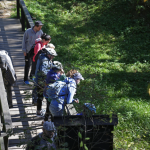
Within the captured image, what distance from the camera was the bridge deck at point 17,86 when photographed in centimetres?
507

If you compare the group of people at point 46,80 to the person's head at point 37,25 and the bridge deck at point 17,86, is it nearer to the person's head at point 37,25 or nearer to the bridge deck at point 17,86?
the person's head at point 37,25

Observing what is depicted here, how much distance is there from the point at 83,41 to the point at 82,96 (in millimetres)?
8391

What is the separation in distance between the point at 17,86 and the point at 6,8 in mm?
7640

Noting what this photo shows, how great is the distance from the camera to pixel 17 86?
21.8 ft

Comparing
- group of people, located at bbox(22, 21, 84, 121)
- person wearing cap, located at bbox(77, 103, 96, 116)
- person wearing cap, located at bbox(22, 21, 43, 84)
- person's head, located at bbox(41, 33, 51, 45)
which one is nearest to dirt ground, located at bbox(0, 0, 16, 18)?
person wearing cap, located at bbox(22, 21, 43, 84)

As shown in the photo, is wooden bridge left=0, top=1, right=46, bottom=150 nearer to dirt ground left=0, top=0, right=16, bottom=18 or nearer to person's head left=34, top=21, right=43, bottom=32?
dirt ground left=0, top=0, right=16, bottom=18

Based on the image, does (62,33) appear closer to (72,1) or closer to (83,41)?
(83,41)

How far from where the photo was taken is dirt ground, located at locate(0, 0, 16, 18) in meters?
12.2

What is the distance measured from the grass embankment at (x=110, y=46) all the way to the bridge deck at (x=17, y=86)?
149 cm

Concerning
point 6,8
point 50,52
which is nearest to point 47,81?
point 50,52

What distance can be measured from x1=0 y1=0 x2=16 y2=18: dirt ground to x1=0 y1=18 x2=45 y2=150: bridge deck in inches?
35.5

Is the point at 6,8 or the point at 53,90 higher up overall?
the point at 6,8

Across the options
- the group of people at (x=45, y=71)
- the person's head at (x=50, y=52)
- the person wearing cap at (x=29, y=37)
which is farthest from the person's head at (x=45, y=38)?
the person's head at (x=50, y=52)

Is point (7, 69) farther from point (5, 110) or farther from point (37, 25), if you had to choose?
point (37, 25)
